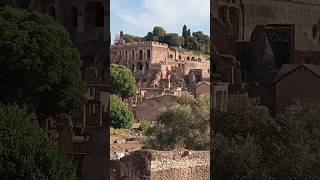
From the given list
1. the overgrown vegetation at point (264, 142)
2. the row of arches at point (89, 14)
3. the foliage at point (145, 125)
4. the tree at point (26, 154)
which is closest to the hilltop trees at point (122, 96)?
the foliage at point (145, 125)

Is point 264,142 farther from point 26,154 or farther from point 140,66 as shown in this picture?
point 140,66

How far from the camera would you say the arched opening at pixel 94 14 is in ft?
64.2

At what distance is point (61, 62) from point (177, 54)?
1155 cm

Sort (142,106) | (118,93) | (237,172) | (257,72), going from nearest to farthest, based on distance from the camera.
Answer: (237,172)
(257,72)
(142,106)
(118,93)

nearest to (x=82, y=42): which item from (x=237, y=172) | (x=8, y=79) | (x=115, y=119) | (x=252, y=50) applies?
(x=8, y=79)

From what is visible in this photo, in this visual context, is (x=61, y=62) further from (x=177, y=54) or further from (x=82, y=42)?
(x=177, y=54)

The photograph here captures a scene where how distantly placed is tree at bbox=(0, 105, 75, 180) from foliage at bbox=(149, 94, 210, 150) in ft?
16.1

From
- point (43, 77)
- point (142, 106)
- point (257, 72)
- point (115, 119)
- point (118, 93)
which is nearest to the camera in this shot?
point (257, 72)

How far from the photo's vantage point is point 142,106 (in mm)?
25875

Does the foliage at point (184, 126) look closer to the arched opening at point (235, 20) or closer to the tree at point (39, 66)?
the tree at point (39, 66)

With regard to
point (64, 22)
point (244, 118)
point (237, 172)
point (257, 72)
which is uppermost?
point (64, 22)

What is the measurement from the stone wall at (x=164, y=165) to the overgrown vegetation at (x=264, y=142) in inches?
80.0

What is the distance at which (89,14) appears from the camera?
19.8 m

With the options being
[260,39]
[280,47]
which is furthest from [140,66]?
[280,47]
